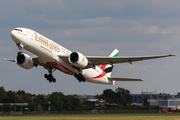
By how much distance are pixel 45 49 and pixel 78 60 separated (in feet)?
14.2

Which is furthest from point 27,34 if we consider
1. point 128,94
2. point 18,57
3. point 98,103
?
point 128,94

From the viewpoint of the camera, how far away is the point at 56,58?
37438 millimetres

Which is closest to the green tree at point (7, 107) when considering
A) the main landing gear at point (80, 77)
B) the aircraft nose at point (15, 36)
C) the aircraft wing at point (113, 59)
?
the main landing gear at point (80, 77)

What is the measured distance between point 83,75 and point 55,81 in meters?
4.47

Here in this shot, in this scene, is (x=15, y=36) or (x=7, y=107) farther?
(x=7, y=107)

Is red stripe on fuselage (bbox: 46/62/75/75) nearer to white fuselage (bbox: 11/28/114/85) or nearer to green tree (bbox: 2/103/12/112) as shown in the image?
white fuselage (bbox: 11/28/114/85)

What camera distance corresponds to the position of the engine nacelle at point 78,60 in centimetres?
3750

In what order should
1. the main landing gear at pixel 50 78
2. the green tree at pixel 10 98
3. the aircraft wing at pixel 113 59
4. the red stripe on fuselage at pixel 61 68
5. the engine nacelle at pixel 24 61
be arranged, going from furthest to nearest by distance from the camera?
the green tree at pixel 10 98 → the main landing gear at pixel 50 78 → the engine nacelle at pixel 24 61 → the red stripe on fuselage at pixel 61 68 → the aircraft wing at pixel 113 59

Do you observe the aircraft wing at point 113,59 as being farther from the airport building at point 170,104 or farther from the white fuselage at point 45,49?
the airport building at point 170,104

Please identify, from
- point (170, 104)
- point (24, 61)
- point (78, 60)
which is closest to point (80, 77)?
point (78, 60)

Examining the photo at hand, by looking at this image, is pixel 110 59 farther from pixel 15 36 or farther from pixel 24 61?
pixel 15 36

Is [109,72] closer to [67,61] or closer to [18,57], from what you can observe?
[67,61]

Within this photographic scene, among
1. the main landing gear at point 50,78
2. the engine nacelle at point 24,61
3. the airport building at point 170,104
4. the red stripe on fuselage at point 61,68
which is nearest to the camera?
the red stripe on fuselage at point 61,68

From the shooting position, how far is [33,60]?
41875 mm
